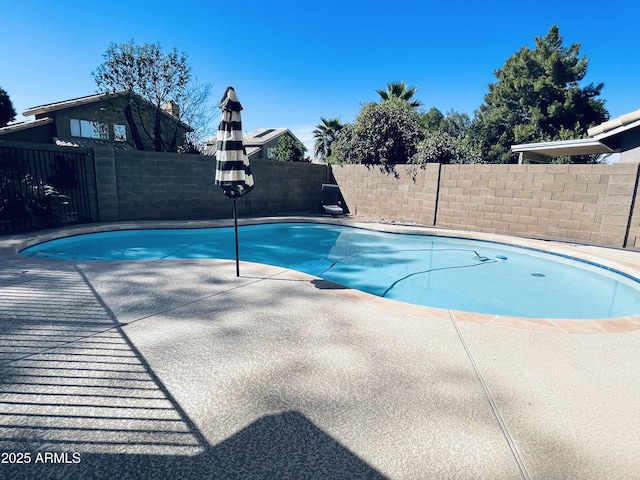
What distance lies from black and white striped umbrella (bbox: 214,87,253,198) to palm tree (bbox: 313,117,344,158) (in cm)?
2289

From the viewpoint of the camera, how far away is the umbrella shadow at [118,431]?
1.45 meters

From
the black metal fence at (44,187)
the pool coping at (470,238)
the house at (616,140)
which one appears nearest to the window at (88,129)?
the black metal fence at (44,187)

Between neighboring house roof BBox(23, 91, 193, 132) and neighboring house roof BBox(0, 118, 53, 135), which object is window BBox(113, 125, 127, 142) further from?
neighboring house roof BBox(0, 118, 53, 135)

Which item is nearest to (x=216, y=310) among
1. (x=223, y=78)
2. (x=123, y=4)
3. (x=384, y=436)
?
(x=384, y=436)

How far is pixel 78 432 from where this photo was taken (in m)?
1.64

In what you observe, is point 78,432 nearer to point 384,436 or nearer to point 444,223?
point 384,436

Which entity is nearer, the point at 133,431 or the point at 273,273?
the point at 133,431

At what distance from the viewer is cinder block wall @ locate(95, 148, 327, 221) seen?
938 centimetres

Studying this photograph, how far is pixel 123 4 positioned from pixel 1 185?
24.1ft

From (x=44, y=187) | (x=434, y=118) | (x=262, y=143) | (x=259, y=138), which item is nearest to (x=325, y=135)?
(x=262, y=143)

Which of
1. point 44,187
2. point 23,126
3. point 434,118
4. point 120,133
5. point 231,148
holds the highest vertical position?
point 434,118

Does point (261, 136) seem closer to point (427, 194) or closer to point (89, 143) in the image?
point (89, 143)

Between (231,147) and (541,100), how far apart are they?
30076 mm

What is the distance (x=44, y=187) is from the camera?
824cm
